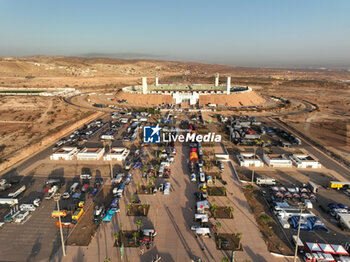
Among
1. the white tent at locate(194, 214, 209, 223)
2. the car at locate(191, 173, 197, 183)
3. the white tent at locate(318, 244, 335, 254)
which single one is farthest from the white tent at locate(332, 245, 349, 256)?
the car at locate(191, 173, 197, 183)

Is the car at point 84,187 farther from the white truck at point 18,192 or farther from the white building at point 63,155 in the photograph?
the white building at point 63,155

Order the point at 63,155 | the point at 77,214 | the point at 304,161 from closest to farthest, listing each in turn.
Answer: the point at 77,214, the point at 304,161, the point at 63,155

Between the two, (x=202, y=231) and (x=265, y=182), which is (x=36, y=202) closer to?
(x=202, y=231)

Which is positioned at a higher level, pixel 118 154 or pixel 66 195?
pixel 118 154

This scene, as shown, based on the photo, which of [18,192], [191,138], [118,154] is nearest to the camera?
[18,192]

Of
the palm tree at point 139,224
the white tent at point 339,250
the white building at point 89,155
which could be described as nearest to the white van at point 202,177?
the palm tree at point 139,224

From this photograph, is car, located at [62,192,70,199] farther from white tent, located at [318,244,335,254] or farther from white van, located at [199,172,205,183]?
white tent, located at [318,244,335,254]

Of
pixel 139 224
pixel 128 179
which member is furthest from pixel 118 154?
pixel 139 224

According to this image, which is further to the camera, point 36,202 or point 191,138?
point 191,138

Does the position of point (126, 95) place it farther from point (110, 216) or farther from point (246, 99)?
point (110, 216)
